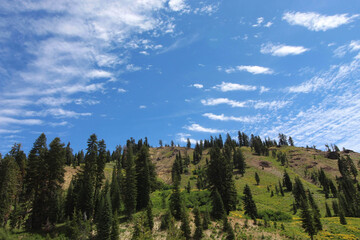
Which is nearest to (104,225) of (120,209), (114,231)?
(114,231)

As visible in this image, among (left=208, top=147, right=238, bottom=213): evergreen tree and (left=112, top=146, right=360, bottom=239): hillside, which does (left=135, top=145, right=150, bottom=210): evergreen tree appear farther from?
(left=208, top=147, right=238, bottom=213): evergreen tree

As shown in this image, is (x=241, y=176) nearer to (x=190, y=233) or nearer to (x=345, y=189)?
(x=345, y=189)

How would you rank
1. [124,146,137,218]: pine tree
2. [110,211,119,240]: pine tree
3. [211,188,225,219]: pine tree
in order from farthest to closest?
[124,146,137,218]: pine tree
[211,188,225,219]: pine tree
[110,211,119,240]: pine tree

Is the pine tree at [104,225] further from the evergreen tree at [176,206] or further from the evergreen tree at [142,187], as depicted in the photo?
the evergreen tree at [142,187]

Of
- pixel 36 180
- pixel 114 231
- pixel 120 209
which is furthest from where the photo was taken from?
pixel 120 209

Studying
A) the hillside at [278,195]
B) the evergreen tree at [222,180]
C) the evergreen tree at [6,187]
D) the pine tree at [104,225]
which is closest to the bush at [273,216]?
the hillside at [278,195]

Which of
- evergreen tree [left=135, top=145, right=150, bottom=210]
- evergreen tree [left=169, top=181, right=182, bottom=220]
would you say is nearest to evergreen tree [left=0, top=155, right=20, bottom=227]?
evergreen tree [left=135, top=145, right=150, bottom=210]

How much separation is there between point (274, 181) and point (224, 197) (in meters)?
85.9

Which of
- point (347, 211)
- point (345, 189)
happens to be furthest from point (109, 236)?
point (345, 189)

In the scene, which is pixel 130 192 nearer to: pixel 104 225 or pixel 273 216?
pixel 104 225

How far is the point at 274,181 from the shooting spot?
119188 millimetres

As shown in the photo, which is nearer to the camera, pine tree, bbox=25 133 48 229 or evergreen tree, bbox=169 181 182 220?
pine tree, bbox=25 133 48 229

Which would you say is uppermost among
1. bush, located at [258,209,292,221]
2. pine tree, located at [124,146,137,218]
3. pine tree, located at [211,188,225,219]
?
pine tree, located at [124,146,137,218]

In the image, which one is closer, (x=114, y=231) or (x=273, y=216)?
(x=114, y=231)
